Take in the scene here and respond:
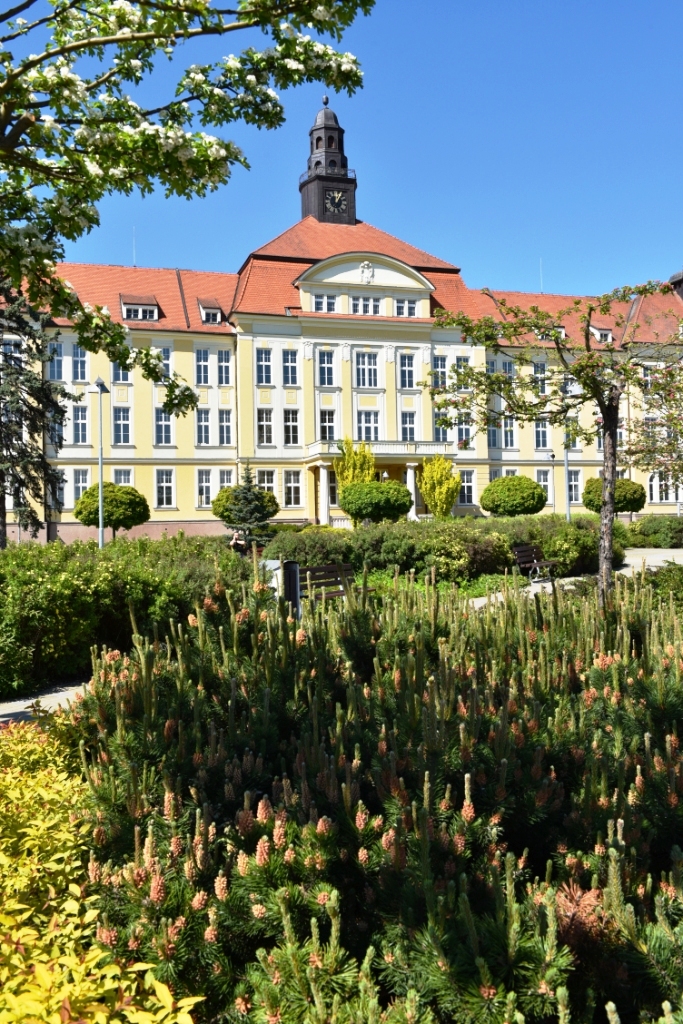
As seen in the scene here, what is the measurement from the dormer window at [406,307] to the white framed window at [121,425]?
15872mm

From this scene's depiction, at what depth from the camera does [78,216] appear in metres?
5.86

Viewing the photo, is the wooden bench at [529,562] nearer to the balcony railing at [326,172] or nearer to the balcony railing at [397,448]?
the balcony railing at [397,448]

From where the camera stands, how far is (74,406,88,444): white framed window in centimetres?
4488

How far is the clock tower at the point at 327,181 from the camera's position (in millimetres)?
51781

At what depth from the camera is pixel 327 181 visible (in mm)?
51812

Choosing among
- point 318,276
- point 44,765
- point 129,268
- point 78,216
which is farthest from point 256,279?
point 44,765

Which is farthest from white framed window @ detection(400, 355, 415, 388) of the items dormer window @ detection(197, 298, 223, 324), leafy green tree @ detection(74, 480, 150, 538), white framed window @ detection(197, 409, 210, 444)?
leafy green tree @ detection(74, 480, 150, 538)

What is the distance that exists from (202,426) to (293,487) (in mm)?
5915

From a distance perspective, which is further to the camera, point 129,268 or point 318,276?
point 129,268

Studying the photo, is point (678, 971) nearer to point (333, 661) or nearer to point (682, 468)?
point (333, 661)

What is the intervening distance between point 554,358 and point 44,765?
510 inches

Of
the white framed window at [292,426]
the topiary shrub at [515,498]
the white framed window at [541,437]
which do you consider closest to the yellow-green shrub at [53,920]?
the topiary shrub at [515,498]

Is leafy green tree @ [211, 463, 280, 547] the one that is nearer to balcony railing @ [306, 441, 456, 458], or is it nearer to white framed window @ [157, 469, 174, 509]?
balcony railing @ [306, 441, 456, 458]

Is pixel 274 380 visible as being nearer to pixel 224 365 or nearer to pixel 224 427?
pixel 224 365
